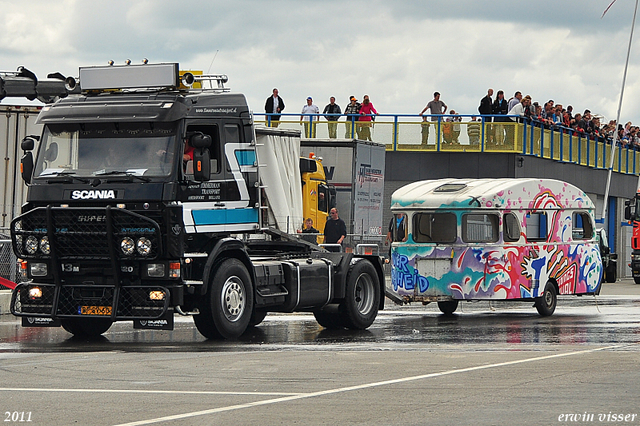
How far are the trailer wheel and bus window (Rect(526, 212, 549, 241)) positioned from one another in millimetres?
3590

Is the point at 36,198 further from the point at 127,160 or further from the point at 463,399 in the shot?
the point at 463,399

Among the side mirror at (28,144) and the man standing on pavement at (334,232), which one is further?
the man standing on pavement at (334,232)

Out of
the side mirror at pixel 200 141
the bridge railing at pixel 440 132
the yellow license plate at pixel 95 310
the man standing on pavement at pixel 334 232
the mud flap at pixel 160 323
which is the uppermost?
the bridge railing at pixel 440 132

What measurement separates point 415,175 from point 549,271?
56.6 ft

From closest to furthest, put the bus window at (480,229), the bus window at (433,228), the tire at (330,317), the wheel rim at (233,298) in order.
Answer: the wheel rim at (233,298)
the tire at (330,317)
the bus window at (480,229)
the bus window at (433,228)

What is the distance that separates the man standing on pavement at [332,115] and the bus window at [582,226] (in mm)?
15654

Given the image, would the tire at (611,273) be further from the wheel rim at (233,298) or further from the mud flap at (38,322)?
the mud flap at (38,322)

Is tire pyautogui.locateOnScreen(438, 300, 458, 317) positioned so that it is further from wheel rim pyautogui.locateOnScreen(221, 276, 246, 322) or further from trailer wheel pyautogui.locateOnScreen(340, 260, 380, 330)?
wheel rim pyautogui.locateOnScreen(221, 276, 246, 322)

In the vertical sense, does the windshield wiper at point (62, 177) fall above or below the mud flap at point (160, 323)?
above

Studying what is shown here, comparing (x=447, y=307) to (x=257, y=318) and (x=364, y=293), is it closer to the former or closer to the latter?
(x=364, y=293)

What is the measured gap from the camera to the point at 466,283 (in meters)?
20.7

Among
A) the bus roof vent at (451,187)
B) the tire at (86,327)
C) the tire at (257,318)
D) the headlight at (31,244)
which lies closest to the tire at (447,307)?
the bus roof vent at (451,187)

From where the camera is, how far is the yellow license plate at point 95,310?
14.9 meters

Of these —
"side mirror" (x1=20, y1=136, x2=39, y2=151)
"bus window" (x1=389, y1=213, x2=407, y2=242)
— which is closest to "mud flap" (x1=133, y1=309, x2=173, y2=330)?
"side mirror" (x1=20, y1=136, x2=39, y2=151)
